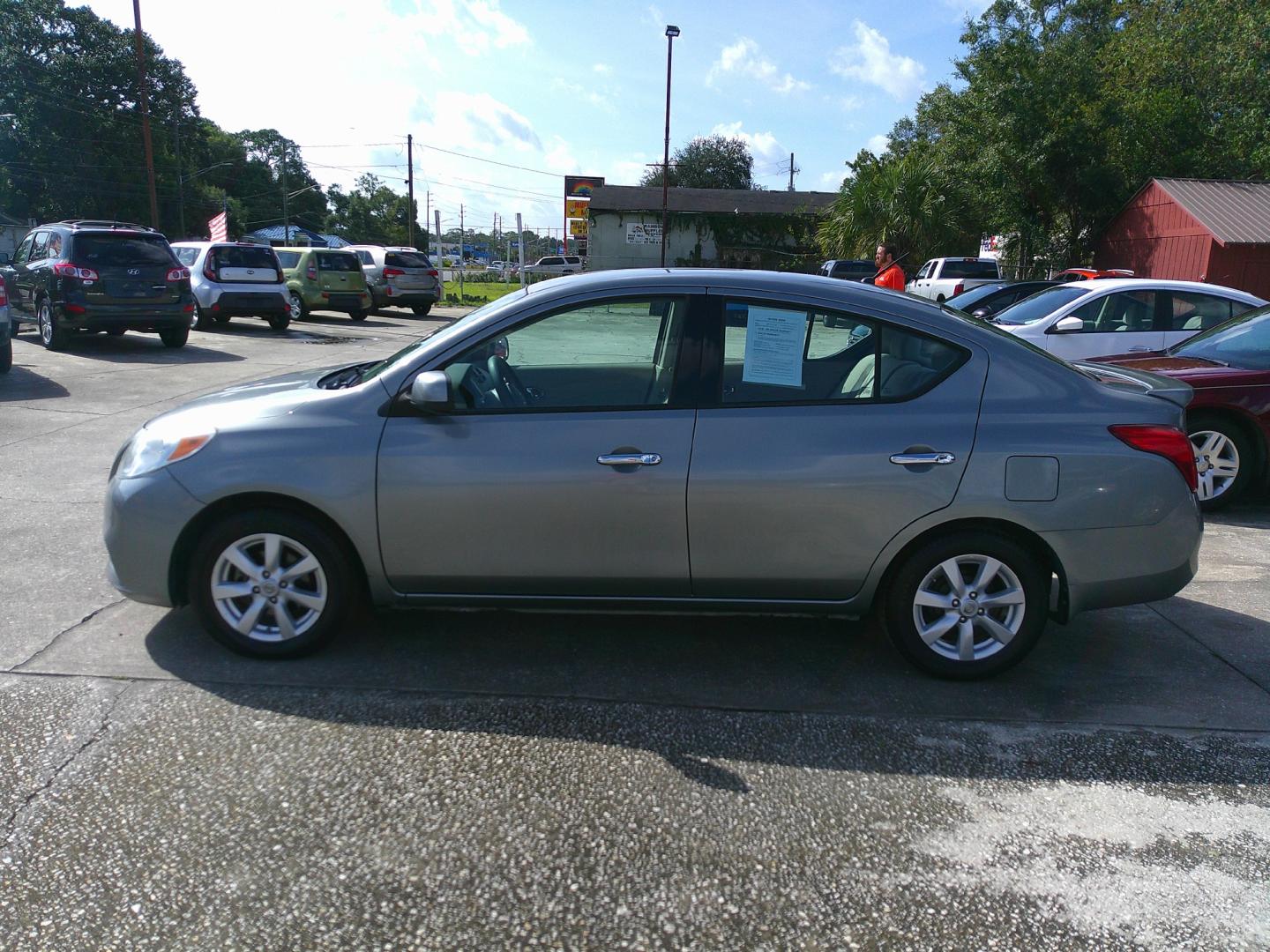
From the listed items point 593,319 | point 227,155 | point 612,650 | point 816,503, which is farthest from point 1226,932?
point 227,155

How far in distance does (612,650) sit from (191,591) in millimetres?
1797

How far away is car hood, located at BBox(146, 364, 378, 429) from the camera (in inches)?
159

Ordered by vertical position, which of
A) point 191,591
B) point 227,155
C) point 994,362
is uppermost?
point 227,155

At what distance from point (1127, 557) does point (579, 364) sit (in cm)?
243

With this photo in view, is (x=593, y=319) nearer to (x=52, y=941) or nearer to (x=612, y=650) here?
(x=612, y=650)

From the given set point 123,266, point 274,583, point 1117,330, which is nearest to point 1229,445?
point 1117,330

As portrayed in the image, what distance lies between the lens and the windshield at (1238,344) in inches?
281

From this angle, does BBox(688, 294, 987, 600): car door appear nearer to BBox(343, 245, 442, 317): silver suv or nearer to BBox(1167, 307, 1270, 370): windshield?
BBox(1167, 307, 1270, 370): windshield

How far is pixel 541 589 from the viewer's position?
4.02 m

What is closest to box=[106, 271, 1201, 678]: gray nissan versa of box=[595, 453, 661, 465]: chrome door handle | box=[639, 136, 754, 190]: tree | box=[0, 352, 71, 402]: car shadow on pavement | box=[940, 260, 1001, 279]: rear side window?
box=[595, 453, 661, 465]: chrome door handle

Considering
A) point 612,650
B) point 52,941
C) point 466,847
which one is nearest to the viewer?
point 52,941

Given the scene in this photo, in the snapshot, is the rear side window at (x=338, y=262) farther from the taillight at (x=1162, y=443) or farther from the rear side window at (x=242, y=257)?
the taillight at (x=1162, y=443)

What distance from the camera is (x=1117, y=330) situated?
386 inches

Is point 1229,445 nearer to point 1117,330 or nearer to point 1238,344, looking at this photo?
point 1238,344
